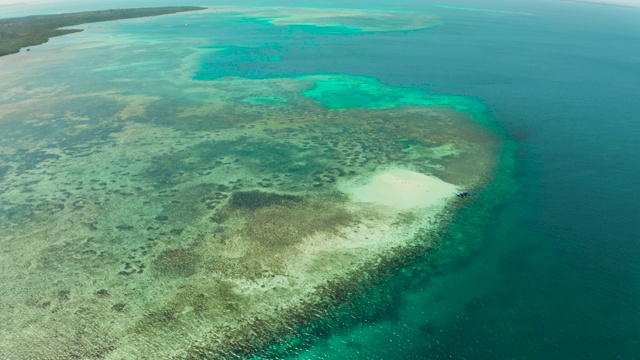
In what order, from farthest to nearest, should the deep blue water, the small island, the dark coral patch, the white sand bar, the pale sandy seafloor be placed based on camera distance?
the small island → the white sand bar → the dark coral patch → the pale sandy seafloor → the deep blue water

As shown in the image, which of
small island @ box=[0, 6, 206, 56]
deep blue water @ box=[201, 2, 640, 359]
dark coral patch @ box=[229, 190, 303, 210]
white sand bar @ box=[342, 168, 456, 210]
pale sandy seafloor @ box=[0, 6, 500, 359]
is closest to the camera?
deep blue water @ box=[201, 2, 640, 359]

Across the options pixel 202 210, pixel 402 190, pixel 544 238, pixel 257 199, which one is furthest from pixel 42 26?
pixel 544 238

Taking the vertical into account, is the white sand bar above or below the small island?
below

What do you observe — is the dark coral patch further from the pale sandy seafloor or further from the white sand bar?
the white sand bar

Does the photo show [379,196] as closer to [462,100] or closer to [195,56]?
[462,100]

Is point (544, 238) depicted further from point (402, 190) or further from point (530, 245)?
point (402, 190)

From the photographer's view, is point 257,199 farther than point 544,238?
Yes

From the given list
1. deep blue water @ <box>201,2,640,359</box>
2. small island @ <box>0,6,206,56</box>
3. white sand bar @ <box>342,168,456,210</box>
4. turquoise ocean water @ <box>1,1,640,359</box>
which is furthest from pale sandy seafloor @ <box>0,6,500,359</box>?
small island @ <box>0,6,206,56</box>
